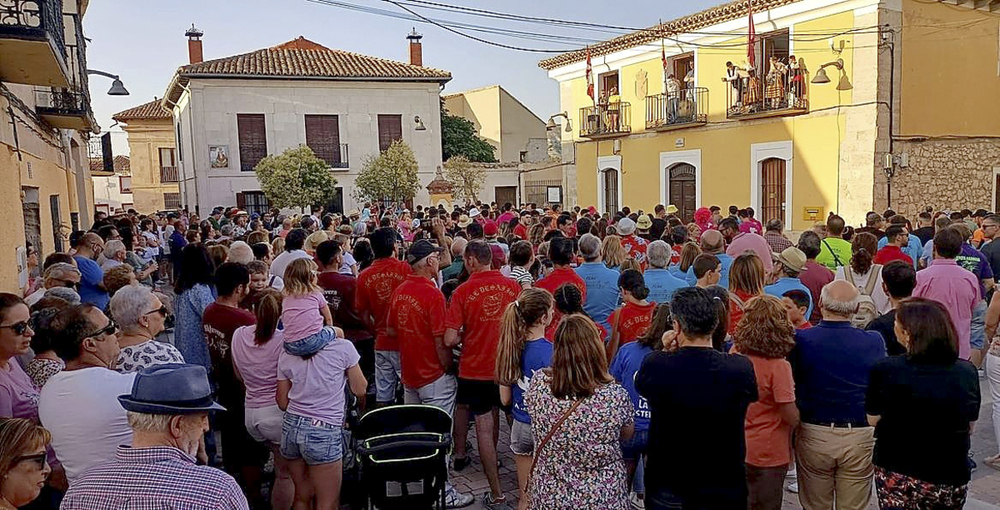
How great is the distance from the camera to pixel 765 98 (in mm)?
16750

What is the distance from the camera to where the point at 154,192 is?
120 ft

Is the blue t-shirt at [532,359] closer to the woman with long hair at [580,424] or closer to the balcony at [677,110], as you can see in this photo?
the woman with long hair at [580,424]

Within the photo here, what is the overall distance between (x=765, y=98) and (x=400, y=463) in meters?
15.5

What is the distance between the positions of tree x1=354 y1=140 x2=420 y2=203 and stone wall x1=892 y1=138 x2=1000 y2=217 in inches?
633

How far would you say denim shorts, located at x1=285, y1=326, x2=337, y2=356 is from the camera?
12.2ft

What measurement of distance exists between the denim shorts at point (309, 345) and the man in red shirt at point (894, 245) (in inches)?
203

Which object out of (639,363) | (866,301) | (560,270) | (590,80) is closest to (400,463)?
(639,363)

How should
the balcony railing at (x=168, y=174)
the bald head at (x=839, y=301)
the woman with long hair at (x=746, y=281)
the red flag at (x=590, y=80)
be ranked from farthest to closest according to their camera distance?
1. the balcony railing at (x=168, y=174)
2. the red flag at (x=590, y=80)
3. the woman with long hair at (x=746, y=281)
4. the bald head at (x=839, y=301)

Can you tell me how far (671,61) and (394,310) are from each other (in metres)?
16.7

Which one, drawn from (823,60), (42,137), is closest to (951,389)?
→ (42,137)

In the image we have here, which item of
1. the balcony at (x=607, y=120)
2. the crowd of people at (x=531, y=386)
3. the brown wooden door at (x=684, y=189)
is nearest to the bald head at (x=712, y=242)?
the crowd of people at (x=531, y=386)

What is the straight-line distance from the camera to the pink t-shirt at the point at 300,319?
12.2ft

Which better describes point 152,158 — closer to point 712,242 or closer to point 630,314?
point 712,242

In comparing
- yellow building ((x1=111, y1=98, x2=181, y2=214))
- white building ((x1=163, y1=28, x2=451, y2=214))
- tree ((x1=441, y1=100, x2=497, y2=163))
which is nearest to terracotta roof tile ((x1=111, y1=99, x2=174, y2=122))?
yellow building ((x1=111, y1=98, x2=181, y2=214))
